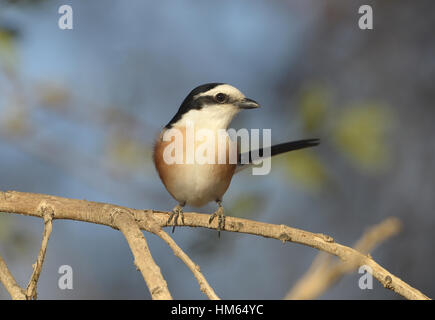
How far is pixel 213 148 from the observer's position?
4031mm

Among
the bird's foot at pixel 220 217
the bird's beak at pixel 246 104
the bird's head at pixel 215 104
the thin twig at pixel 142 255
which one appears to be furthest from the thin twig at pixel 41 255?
the bird's beak at pixel 246 104

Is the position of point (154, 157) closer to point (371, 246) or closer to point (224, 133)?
point (224, 133)

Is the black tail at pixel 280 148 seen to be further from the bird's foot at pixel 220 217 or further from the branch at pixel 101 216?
the branch at pixel 101 216

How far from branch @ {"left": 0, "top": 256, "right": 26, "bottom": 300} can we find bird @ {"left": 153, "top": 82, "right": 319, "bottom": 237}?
1.25 m

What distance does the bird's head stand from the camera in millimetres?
4328

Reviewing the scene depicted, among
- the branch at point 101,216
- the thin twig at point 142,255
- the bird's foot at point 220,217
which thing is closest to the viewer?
the thin twig at point 142,255

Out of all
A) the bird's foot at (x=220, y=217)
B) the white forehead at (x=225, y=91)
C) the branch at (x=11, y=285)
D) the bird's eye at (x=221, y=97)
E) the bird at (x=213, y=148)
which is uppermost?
the white forehead at (x=225, y=91)

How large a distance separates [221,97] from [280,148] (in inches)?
24.1

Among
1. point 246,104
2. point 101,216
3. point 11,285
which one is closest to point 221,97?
point 246,104

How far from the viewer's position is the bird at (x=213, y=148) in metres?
4.00

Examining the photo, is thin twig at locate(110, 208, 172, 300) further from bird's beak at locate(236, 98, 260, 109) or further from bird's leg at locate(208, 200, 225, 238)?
bird's beak at locate(236, 98, 260, 109)

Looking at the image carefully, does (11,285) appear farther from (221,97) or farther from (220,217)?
(221,97)

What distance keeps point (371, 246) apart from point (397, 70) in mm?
6463
